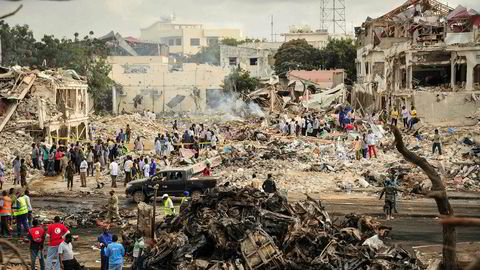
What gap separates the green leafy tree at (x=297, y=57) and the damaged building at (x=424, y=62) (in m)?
18.5

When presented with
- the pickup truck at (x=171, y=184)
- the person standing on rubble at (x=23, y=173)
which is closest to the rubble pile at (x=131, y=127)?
the person standing on rubble at (x=23, y=173)

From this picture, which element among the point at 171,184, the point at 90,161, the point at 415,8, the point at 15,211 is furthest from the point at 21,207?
the point at 415,8

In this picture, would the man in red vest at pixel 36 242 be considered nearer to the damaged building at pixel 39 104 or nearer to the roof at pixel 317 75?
the damaged building at pixel 39 104

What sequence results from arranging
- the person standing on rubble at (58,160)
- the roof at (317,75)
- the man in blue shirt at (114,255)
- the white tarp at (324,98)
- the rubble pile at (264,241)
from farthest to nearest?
the roof at (317,75)
the white tarp at (324,98)
the person standing on rubble at (58,160)
the rubble pile at (264,241)
the man in blue shirt at (114,255)

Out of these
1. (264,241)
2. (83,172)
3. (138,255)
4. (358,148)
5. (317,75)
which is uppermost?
(317,75)

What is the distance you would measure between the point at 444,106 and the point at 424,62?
3.48 m

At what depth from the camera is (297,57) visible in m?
79.9

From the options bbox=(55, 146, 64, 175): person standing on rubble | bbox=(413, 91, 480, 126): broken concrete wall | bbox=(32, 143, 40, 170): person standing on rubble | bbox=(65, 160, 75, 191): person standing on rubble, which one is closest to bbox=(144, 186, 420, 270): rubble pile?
bbox=(65, 160, 75, 191): person standing on rubble

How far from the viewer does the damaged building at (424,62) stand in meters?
40.8

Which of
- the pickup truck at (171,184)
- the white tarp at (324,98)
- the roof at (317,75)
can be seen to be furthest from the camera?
the roof at (317,75)

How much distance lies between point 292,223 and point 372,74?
40276 millimetres

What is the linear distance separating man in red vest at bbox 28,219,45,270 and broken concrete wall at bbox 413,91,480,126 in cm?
2900

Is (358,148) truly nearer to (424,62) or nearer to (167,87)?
(424,62)

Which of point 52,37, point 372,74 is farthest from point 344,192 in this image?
point 52,37
